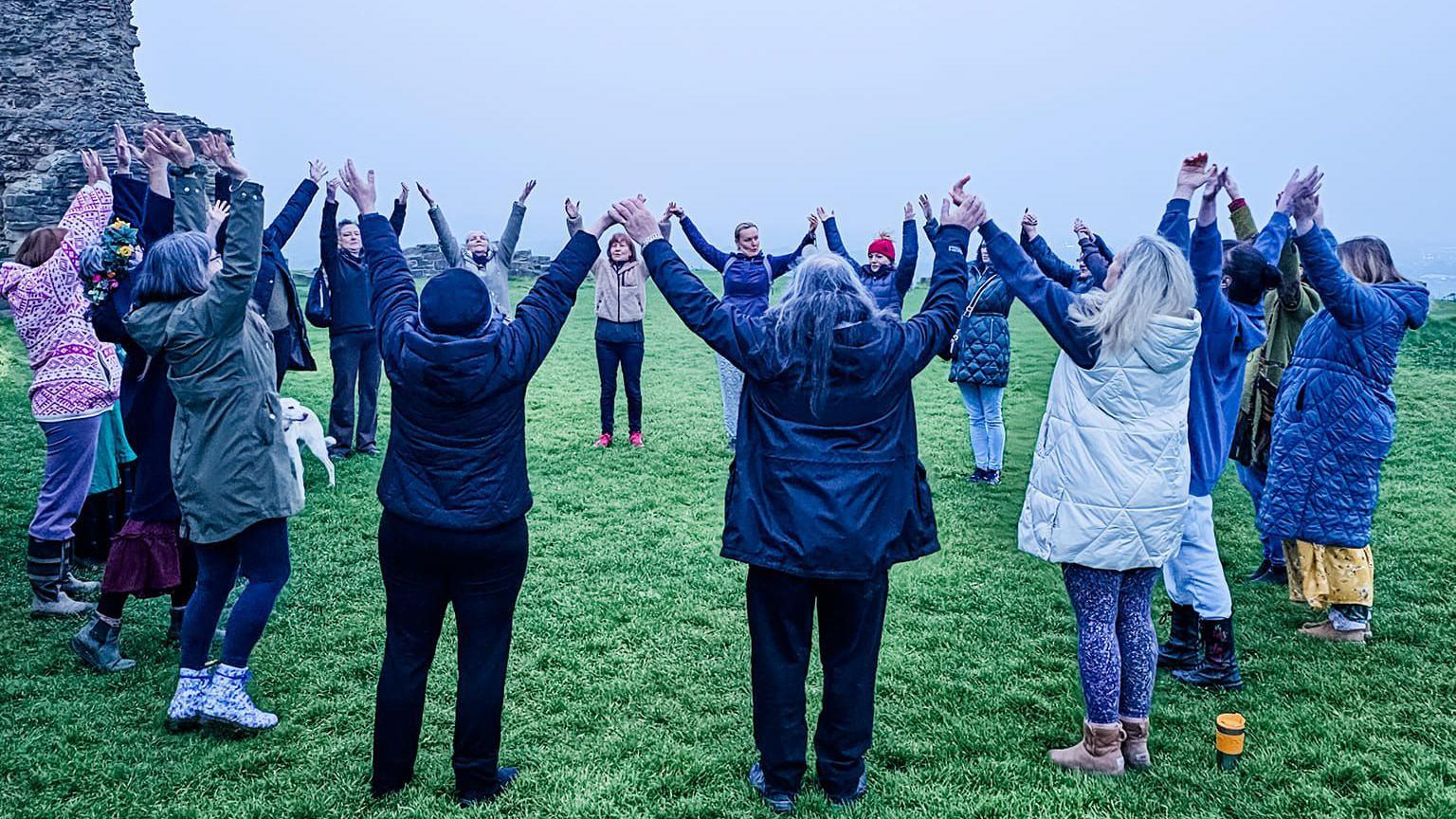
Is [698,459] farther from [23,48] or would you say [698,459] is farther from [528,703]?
[23,48]

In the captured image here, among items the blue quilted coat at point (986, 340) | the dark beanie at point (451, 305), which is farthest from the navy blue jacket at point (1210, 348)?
the blue quilted coat at point (986, 340)

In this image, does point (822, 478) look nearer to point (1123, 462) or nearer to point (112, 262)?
point (1123, 462)

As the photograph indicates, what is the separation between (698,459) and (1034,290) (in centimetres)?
584

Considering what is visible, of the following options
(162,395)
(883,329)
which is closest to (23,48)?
(162,395)

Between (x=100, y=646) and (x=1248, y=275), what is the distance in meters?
5.81

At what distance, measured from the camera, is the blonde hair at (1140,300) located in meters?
3.36

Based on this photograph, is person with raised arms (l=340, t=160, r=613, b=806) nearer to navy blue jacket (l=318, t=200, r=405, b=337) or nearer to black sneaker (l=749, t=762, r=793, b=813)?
black sneaker (l=749, t=762, r=793, b=813)

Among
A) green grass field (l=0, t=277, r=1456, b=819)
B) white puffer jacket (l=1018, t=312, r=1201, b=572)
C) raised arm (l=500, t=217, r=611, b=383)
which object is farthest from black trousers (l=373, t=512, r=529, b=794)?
white puffer jacket (l=1018, t=312, r=1201, b=572)

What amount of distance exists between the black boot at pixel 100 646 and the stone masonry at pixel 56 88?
15.2m

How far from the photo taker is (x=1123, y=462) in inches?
138

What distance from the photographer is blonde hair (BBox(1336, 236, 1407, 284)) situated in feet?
15.9

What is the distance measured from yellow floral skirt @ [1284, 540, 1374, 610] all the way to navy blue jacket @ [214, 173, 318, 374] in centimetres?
552

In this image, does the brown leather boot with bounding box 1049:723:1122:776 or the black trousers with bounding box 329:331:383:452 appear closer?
the brown leather boot with bounding box 1049:723:1122:776

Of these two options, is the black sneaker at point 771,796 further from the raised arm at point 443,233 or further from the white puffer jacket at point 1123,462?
the raised arm at point 443,233
